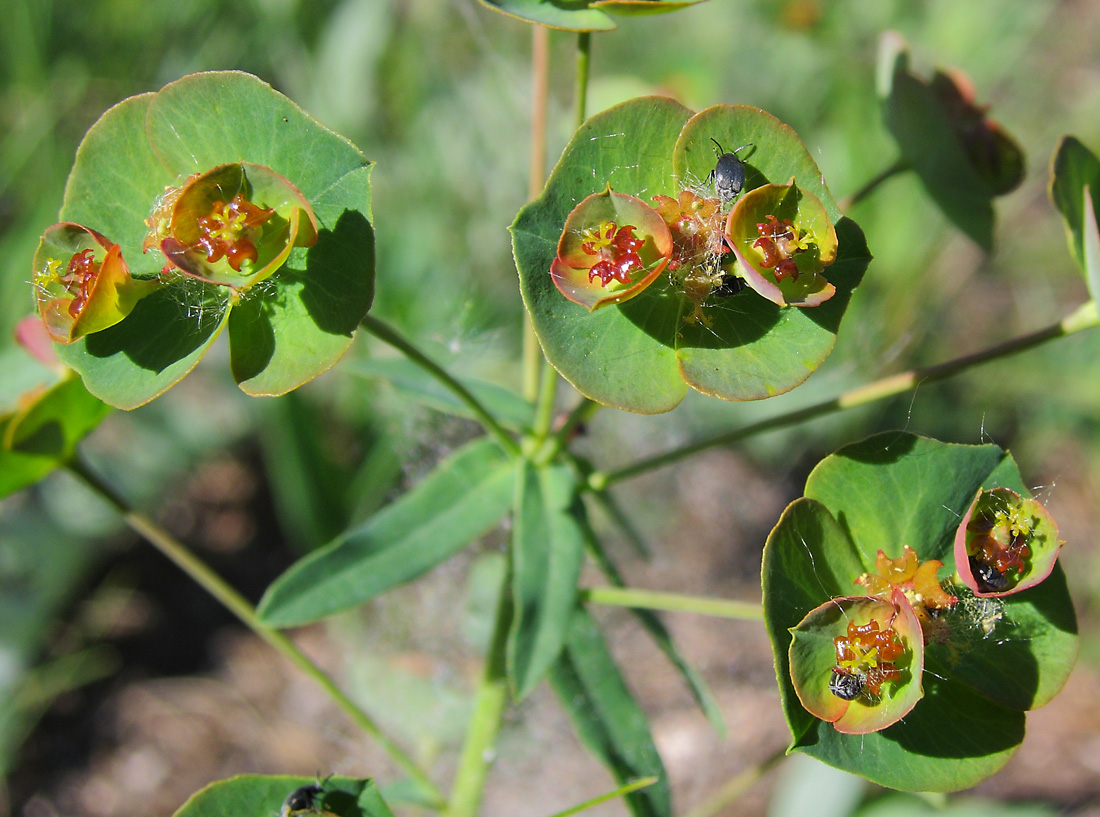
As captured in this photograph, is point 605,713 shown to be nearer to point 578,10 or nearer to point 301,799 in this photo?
point 301,799

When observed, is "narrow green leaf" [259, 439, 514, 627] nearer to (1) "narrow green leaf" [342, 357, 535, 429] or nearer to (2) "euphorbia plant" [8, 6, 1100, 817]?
(1) "narrow green leaf" [342, 357, 535, 429]

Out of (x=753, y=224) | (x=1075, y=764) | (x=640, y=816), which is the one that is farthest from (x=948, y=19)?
(x=640, y=816)

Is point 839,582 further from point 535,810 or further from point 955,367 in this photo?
point 535,810

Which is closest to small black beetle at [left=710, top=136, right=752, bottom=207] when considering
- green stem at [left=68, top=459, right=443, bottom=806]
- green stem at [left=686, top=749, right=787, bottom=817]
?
green stem at [left=686, top=749, right=787, bottom=817]

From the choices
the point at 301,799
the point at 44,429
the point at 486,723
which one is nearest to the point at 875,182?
the point at 486,723

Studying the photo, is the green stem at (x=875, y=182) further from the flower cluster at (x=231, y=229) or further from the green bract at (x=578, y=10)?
the flower cluster at (x=231, y=229)

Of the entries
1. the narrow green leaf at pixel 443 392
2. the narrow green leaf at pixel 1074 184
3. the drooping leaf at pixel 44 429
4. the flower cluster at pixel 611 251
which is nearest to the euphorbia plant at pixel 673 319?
the flower cluster at pixel 611 251

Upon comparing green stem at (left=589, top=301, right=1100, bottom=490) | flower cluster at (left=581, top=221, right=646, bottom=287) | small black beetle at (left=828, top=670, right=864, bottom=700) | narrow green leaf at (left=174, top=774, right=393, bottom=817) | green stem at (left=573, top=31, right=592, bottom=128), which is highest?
green stem at (left=573, top=31, right=592, bottom=128)

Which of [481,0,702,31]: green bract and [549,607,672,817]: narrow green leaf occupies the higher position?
[481,0,702,31]: green bract
